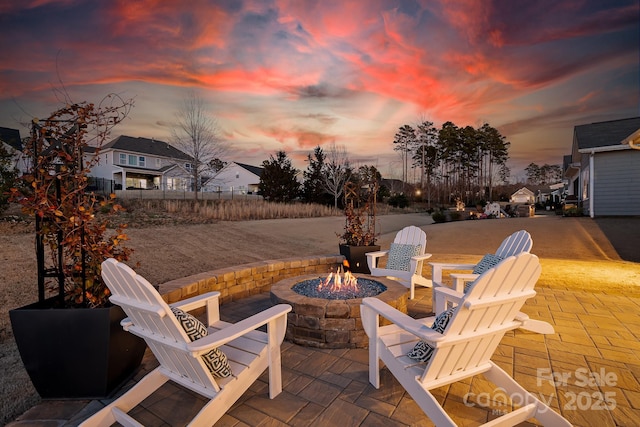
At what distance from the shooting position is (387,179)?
36.6 metres

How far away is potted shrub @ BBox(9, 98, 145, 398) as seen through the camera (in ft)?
6.04

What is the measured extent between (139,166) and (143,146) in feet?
6.50

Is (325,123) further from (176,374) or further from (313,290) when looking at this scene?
(176,374)

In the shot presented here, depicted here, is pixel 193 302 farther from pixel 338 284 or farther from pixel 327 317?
pixel 338 284

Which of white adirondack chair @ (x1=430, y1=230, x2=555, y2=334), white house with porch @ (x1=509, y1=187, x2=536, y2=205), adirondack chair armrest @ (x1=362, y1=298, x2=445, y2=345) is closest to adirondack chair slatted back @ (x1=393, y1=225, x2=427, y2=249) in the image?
white adirondack chair @ (x1=430, y1=230, x2=555, y2=334)

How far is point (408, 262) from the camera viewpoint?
4.15 meters

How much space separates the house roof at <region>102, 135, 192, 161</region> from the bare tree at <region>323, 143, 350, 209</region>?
11665mm

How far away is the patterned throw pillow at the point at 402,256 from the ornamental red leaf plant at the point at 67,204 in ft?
10.6

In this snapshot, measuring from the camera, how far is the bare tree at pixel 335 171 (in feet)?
74.3

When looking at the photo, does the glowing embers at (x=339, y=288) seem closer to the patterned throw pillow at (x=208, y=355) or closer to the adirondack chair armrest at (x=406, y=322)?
the adirondack chair armrest at (x=406, y=322)

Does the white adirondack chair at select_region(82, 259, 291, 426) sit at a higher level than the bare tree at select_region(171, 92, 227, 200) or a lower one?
lower

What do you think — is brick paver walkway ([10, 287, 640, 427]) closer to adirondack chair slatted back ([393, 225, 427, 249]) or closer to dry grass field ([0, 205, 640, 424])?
dry grass field ([0, 205, 640, 424])

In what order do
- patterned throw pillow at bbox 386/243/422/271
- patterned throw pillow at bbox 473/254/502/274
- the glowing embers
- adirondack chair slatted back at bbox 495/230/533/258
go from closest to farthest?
the glowing embers → adirondack chair slatted back at bbox 495/230/533/258 → patterned throw pillow at bbox 473/254/502/274 → patterned throw pillow at bbox 386/243/422/271

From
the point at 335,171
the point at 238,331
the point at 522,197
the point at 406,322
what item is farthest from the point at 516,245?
the point at 522,197
